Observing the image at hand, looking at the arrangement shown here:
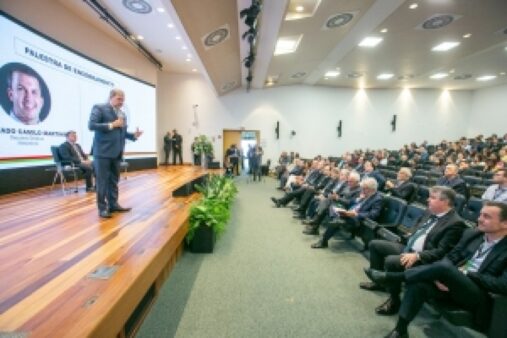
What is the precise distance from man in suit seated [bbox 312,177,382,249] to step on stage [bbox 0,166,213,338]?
1879mm

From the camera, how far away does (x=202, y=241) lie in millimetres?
3561

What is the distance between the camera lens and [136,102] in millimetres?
8742

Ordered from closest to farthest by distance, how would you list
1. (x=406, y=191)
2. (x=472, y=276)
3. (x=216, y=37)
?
1. (x=472, y=276)
2. (x=406, y=191)
3. (x=216, y=37)

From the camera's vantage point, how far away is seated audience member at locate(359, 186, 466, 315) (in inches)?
86.2

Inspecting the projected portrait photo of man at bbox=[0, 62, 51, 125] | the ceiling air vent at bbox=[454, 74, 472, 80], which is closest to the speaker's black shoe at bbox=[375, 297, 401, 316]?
the projected portrait photo of man at bbox=[0, 62, 51, 125]

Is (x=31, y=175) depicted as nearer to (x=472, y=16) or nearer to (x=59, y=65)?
(x=59, y=65)

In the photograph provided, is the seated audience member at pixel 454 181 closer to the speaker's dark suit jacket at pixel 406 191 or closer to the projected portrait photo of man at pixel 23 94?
the speaker's dark suit jacket at pixel 406 191

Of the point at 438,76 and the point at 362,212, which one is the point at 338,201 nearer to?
the point at 362,212

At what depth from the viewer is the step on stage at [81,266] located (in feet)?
4.68

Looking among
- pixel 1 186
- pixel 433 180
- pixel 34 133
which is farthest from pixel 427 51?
pixel 1 186

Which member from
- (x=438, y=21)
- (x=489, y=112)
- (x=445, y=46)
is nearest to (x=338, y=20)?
(x=438, y=21)

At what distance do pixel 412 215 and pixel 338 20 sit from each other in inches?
199

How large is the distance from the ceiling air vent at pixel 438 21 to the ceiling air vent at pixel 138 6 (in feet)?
20.3

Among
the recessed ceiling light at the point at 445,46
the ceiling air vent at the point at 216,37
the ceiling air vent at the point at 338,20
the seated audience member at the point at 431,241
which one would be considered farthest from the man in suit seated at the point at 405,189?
the recessed ceiling light at the point at 445,46
